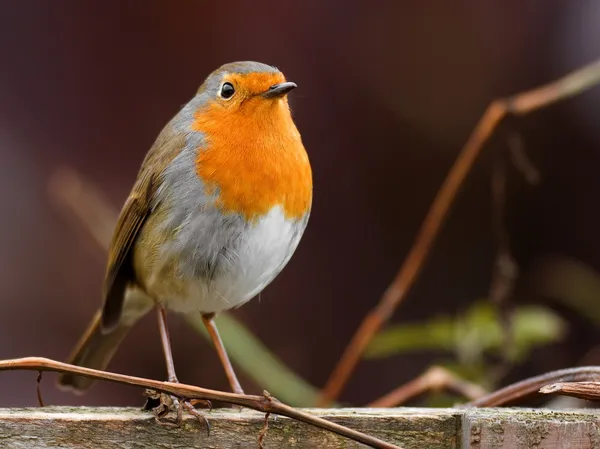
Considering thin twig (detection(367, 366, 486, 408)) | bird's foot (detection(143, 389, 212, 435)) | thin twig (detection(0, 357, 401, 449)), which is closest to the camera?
thin twig (detection(0, 357, 401, 449))

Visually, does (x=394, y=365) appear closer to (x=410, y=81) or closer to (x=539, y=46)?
(x=410, y=81)

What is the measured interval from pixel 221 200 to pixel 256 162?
0.13m

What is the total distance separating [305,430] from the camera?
5.64 feet

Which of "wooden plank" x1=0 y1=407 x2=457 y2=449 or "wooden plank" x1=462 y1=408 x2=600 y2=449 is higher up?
"wooden plank" x1=462 y1=408 x2=600 y2=449

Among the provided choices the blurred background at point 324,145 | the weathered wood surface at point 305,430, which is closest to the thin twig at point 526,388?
the weathered wood surface at point 305,430

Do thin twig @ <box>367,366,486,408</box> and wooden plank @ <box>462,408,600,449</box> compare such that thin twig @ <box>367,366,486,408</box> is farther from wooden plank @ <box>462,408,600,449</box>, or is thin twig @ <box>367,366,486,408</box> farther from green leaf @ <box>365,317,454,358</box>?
wooden plank @ <box>462,408,600,449</box>

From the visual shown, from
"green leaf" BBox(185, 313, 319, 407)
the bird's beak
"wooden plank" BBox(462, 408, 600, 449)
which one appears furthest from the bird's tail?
"wooden plank" BBox(462, 408, 600, 449)

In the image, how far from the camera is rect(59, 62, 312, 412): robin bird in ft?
7.64

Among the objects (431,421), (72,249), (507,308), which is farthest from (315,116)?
(431,421)

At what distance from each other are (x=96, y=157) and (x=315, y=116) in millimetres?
1047

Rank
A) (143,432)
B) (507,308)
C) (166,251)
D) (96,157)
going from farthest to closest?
(96,157) < (507,308) < (166,251) < (143,432)

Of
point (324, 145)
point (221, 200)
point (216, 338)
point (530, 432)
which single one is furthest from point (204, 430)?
point (324, 145)

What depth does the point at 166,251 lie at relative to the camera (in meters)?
2.44

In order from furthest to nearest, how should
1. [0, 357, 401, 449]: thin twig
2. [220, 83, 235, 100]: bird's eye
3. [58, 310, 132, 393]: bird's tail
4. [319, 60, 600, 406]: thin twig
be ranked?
[58, 310, 132, 393]: bird's tail, [319, 60, 600, 406]: thin twig, [220, 83, 235, 100]: bird's eye, [0, 357, 401, 449]: thin twig
